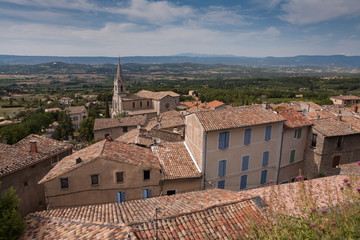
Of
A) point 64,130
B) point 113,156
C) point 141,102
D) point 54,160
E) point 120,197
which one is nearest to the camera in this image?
point 113,156

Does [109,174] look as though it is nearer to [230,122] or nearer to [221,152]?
[221,152]

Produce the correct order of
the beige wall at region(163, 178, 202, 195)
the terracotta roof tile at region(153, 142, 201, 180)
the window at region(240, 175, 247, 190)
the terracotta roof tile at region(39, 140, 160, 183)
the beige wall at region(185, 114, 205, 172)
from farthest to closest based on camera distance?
1. the window at region(240, 175, 247, 190)
2. the beige wall at region(185, 114, 205, 172)
3. the terracotta roof tile at region(153, 142, 201, 180)
4. the beige wall at region(163, 178, 202, 195)
5. the terracotta roof tile at region(39, 140, 160, 183)

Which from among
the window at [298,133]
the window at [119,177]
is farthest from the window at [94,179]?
the window at [298,133]

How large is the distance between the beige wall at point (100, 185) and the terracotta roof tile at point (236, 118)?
5427 mm

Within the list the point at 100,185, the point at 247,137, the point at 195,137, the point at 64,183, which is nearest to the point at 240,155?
the point at 247,137

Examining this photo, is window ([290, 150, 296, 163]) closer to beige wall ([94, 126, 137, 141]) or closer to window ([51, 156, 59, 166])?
window ([51, 156, 59, 166])

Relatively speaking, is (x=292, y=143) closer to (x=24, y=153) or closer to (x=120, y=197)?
(x=120, y=197)

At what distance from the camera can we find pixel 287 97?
362 ft

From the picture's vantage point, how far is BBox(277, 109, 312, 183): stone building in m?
21.6

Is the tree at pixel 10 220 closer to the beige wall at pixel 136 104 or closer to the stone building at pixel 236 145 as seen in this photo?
the stone building at pixel 236 145

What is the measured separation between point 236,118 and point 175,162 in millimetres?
6037

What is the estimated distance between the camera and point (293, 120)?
22.3 meters

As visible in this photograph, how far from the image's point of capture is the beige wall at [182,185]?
1697 cm

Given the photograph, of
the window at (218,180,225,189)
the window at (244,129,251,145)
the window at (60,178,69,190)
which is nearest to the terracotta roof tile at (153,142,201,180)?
the window at (218,180,225,189)
